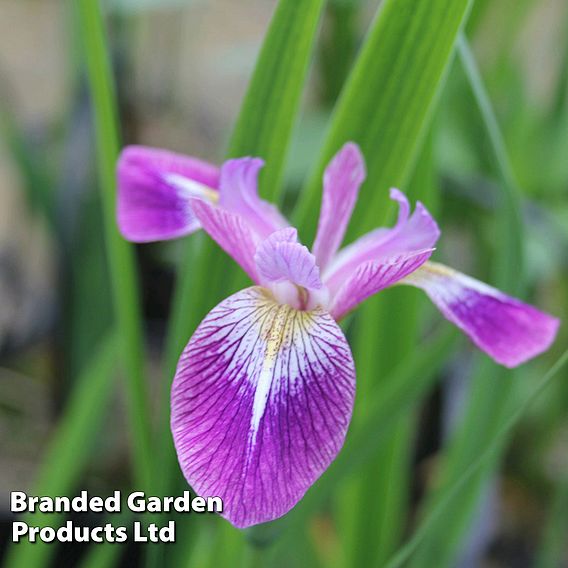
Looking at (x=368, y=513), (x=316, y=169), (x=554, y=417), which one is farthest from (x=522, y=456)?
(x=316, y=169)

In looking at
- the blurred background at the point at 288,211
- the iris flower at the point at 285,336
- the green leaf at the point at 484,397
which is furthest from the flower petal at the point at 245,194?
the blurred background at the point at 288,211

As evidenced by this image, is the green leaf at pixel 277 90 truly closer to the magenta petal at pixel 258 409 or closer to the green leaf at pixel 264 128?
the green leaf at pixel 264 128

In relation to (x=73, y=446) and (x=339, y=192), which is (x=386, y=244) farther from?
(x=73, y=446)

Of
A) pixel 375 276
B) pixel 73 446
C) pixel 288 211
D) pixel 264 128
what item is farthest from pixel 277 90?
pixel 288 211

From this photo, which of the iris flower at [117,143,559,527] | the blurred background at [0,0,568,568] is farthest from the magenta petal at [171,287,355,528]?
the blurred background at [0,0,568,568]

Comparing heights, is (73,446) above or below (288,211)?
below

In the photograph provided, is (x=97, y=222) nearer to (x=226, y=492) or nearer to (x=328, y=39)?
(x=328, y=39)
